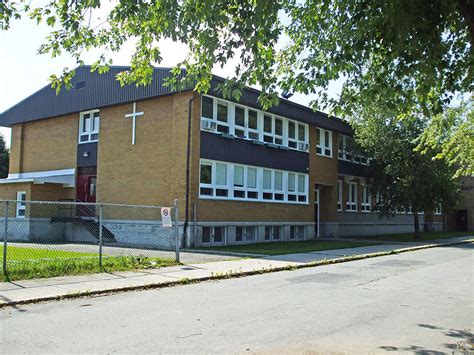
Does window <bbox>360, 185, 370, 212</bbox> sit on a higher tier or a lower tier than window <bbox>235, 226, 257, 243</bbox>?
higher

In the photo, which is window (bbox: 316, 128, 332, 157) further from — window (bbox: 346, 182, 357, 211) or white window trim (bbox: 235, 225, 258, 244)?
white window trim (bbox: 235, 225, 258, 244)

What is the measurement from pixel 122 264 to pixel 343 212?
2233cm

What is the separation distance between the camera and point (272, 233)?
26.2m

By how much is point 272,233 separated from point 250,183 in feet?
10.8

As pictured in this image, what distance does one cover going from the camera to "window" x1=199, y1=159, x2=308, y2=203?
Answer: 22469 mm

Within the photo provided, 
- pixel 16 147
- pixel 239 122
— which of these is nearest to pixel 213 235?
pixel 239 122

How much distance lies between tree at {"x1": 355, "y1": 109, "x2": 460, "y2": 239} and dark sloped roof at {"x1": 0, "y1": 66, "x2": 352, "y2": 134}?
322cm

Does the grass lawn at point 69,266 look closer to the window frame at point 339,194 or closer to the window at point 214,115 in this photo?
the window at point 214,115

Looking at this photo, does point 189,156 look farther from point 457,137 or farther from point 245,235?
point 457,137

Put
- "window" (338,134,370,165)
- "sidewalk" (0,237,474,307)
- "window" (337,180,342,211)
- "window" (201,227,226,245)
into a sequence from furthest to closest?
"window" (337,180,342,211), "window" (338,134,370,165), "window" (201,227,226,245), "sidewalk" (0,237,474,307)

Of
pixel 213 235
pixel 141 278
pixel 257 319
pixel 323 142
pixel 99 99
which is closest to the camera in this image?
pixel 257 319

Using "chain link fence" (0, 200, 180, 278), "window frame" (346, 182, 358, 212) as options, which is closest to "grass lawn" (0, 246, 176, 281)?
"chain link fence" (0, 200, 180, 278)

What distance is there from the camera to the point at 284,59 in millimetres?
9656

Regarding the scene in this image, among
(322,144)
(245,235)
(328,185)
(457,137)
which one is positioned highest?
(322,144)
